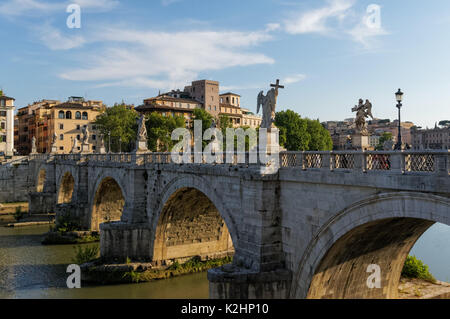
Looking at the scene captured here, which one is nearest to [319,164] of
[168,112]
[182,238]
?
[182,238]

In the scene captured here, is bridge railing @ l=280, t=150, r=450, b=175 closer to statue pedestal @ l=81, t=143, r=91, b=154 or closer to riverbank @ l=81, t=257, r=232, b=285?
riverbank @ l=81, t=257, r=232, b=285

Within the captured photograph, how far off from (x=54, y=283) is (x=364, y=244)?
15.2 meters

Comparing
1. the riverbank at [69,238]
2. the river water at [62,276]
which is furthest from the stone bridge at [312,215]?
the riverbank at [69,238]

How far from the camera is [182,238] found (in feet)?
73.0

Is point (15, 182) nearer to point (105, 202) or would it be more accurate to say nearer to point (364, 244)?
point (105, 202)

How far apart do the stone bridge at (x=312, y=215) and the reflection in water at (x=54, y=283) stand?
1.95 m

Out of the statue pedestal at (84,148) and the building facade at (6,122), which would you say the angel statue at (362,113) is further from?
the building facade at (6,122)

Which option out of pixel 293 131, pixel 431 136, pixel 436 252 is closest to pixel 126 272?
pixel 436 252

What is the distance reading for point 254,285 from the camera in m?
12.2

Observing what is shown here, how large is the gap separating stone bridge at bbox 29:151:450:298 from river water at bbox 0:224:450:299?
2095 millimetres

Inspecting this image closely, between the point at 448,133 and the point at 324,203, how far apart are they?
89389mm

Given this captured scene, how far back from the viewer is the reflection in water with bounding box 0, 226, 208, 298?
728 inches

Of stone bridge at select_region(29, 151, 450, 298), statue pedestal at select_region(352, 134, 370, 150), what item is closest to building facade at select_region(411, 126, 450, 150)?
stone bridge at select_region(29, 151, 450, 298)

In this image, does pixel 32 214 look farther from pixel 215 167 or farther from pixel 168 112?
pixel 168 112
